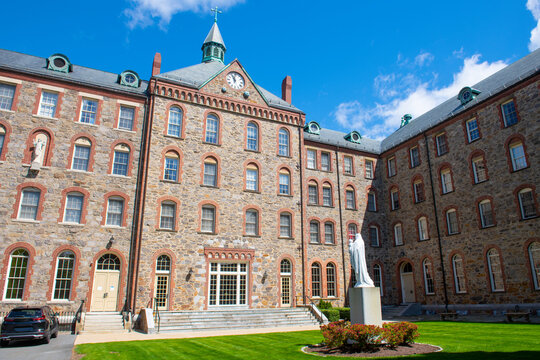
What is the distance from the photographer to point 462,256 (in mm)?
26922

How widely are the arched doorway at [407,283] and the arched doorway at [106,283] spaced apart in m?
21.9

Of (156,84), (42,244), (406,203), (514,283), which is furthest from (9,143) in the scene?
(514,283)

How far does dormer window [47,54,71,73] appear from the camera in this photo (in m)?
25.3

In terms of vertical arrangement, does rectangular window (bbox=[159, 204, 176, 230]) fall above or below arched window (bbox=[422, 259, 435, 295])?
above

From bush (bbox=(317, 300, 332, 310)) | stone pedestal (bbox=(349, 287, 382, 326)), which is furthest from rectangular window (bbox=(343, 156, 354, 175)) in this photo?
stone pedestal (bbox=(349, 287, 382, 326))

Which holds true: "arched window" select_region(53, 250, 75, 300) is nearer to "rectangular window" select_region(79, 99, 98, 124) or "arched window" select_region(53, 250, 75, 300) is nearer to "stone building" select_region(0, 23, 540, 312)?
"stone building" select_region(0, 23, 540, 312)

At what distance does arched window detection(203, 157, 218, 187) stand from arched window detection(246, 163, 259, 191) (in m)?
2.47

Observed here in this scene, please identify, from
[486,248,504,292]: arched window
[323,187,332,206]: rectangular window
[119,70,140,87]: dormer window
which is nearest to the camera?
[486,248,504,292]: arched window

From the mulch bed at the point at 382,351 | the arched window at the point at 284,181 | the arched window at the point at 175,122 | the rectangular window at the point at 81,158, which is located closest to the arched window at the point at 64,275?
the rectangular window at the point at 81,158

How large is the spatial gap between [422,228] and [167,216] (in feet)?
64.7

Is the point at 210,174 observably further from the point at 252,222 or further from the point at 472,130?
the point at 472,130

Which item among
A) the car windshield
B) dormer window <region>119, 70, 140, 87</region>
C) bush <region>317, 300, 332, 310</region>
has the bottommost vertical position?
bush <region>317, 300, 332, 310</region>

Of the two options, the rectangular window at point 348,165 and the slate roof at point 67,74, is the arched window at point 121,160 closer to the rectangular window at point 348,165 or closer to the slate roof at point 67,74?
the slate roof at point 67,74

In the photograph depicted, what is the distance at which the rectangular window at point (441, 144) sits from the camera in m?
29.8
